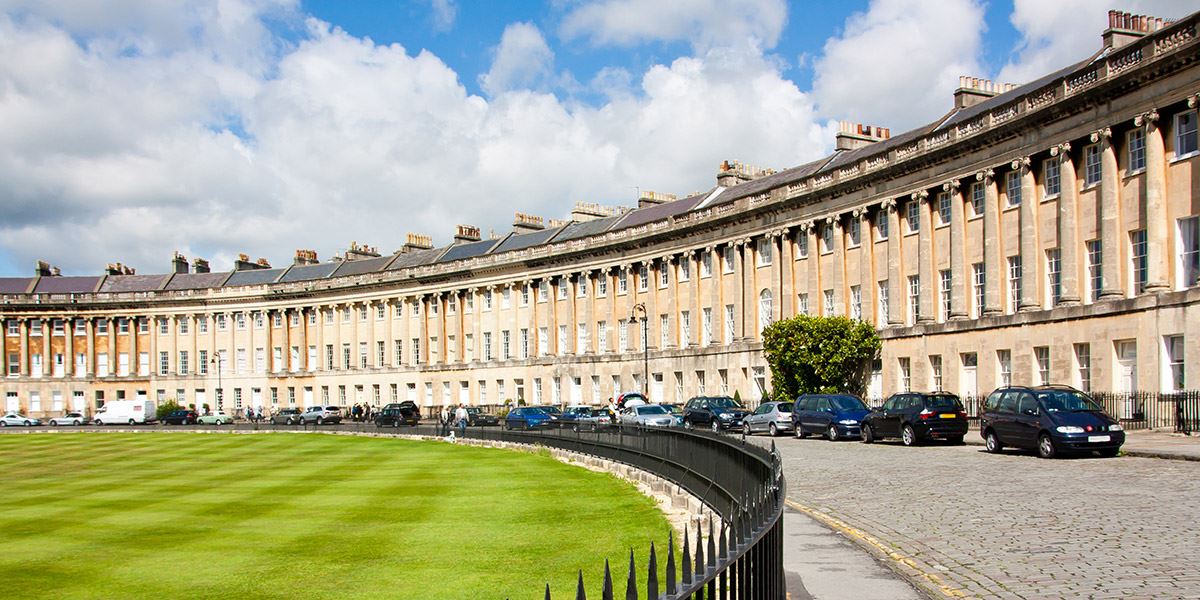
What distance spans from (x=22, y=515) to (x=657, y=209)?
6166 cm

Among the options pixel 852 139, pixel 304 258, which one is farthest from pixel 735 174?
pixel 304 258

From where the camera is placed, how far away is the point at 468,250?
328ft

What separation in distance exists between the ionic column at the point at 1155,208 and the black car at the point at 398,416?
1642 inches

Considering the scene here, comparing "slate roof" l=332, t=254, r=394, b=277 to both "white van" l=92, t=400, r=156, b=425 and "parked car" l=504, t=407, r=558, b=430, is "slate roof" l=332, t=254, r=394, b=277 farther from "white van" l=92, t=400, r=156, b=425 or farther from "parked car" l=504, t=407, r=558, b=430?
"parked car" l=504, t=407, r=558, b=430

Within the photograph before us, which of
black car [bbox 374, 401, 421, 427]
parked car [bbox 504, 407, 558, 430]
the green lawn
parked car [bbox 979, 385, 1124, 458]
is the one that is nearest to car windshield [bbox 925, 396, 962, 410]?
parked car [bbox 979, 385, 1124, 458]

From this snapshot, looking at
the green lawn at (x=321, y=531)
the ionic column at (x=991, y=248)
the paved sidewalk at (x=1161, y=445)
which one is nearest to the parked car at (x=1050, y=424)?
the paved sidewalk at (x=1161, y=445)

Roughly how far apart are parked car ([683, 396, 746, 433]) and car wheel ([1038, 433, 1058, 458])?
1931 centimetres

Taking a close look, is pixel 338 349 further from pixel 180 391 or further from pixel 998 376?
pixel 998 376

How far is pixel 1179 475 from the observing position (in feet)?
73.1

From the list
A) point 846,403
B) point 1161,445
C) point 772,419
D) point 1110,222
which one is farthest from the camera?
point 772,419

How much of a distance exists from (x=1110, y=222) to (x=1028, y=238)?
5.16 metres

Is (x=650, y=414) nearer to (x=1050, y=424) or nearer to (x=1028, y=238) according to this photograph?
(x=1028, y=238)

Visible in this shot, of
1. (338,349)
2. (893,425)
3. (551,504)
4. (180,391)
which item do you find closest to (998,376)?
(893,425)

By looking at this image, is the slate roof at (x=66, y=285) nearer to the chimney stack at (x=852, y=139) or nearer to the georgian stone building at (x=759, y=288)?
the georgian stone building at (x=759, y=288)
